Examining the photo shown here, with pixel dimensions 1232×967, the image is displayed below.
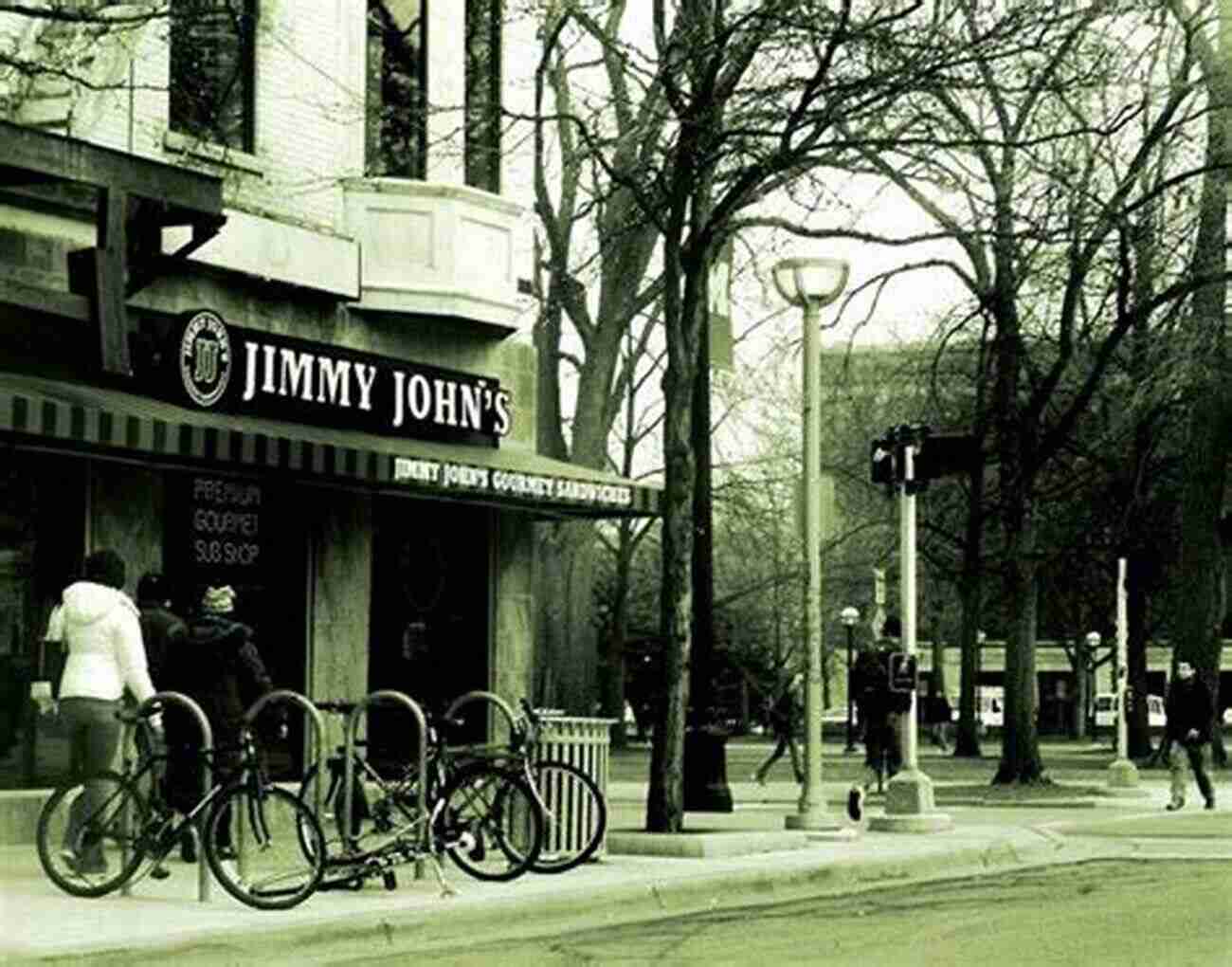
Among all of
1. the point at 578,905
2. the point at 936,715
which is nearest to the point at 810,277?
Result: the point at 578,905

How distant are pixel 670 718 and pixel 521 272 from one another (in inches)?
236

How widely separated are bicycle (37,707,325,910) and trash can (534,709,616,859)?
2.27 m

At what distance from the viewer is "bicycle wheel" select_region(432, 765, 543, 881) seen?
15414 millimetres

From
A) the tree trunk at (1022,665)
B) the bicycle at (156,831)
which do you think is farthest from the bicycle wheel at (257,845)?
the tree trunk at (1022,665)

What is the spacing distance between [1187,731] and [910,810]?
7236 mm

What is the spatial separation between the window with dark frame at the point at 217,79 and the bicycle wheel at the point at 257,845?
6944 mm

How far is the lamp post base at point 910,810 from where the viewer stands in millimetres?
21938

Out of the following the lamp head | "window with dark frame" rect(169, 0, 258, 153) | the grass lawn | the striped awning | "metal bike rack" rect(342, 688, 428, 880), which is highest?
"window with dark frame" rect(169, 0, 258, 153)

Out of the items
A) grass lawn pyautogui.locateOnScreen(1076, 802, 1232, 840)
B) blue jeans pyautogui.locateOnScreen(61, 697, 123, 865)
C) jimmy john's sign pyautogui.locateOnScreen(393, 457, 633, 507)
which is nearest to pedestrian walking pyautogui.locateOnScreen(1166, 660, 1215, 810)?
grass lawn pyautogui.locateOnScreen(1076, 802, 1232, 840)

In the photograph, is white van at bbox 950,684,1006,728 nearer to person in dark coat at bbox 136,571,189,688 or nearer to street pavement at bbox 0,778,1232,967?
street pavement at bbox 0,778,1232,967

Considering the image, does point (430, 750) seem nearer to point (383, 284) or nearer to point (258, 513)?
point (258, 513)

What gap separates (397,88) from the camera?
881 inches

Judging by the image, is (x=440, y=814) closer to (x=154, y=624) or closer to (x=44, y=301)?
(x=154, y=624)

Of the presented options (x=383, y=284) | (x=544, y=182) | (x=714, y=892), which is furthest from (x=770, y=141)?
(x=544, y=182)
